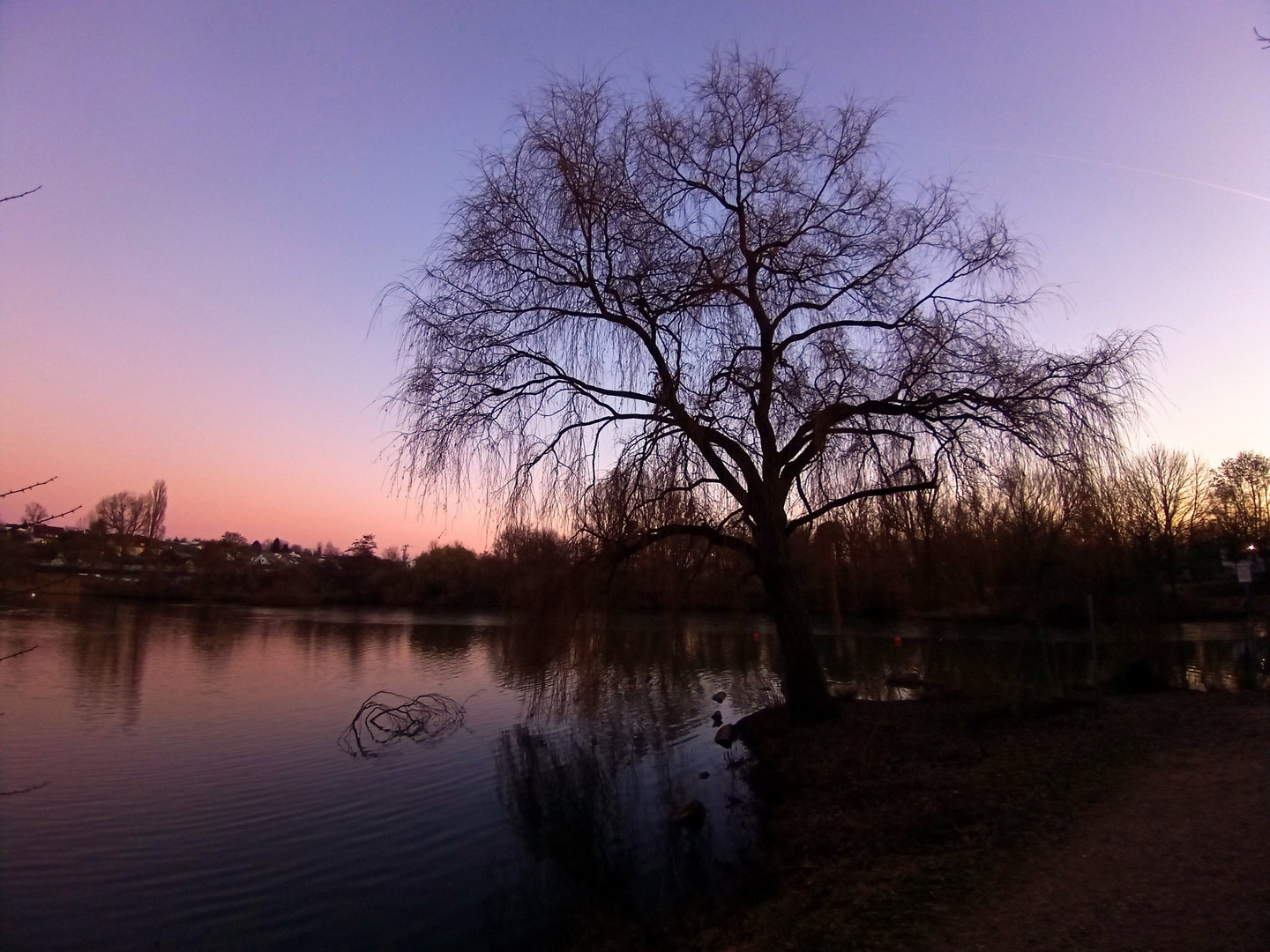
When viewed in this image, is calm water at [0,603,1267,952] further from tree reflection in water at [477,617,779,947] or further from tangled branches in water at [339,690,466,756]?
tangled branches in water at [339,690,466,756]

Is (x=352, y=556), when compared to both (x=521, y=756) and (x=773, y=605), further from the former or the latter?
(x=773, y=605)

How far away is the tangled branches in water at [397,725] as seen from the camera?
44.0 ft

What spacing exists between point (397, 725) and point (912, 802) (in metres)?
10.4

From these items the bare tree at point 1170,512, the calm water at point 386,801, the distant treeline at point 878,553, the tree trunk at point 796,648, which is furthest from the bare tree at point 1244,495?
the tree trunk at point 796,648

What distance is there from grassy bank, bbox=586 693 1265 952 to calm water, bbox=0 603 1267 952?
0.69m

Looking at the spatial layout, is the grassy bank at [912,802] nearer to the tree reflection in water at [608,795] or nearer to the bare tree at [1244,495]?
the tree reflection in water at [608,795]

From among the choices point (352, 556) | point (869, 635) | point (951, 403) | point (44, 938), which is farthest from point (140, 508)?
point (951, 403)

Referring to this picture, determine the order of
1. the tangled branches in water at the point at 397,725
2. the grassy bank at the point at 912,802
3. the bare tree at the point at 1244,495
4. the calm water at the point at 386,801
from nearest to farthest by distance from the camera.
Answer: the grassy bank at the point at 912,802
the calm water at the point at 386,801
the tangled branches in water at the point at 397,725
the bare tree at the point at 1244,495

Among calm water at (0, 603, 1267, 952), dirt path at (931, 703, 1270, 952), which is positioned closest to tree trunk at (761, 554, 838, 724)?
calm water at (0, 603, 1267, 952)

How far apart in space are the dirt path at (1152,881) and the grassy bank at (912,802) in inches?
9.0

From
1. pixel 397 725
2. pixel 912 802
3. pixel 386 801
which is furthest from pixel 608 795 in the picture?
pixel 397 725

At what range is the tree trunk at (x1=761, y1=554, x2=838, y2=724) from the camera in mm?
9875

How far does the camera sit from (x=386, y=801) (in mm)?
10062

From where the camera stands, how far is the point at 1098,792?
652 cm
